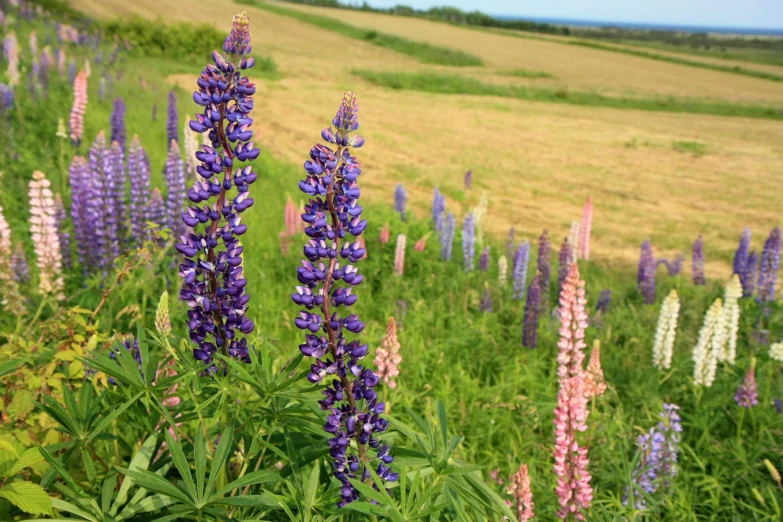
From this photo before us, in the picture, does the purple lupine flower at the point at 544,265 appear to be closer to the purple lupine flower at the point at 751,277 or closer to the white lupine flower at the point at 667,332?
the white lupine flower at the point at 667,332

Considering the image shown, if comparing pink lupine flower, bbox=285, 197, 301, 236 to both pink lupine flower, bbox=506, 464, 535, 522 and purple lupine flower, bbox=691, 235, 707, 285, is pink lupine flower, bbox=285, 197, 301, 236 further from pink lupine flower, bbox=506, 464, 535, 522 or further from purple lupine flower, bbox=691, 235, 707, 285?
pink lupine flower, bbox=506, 464, 535, 522

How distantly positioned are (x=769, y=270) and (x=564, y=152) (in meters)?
10.6

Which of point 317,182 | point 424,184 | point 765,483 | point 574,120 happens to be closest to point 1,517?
point 317,182

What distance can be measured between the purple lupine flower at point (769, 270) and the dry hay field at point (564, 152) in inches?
112

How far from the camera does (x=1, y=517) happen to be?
66.4 inches

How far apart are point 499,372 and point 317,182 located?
3434 mm

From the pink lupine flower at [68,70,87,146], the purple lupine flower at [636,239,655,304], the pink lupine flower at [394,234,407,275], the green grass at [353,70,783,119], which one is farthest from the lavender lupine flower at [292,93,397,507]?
the green grass at [353,70,783,119]

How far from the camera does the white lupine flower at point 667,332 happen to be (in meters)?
4.04

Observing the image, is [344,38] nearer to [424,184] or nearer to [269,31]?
[269,31]

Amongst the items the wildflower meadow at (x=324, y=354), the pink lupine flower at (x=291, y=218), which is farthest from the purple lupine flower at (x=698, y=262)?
the pink lupine flower at (x=291, y=218)

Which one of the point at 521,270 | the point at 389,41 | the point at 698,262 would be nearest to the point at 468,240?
the point at 521,270

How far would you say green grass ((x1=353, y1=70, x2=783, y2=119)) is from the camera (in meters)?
23.3

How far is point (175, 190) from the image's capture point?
5.00 metres

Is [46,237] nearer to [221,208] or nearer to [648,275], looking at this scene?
[221,208]
